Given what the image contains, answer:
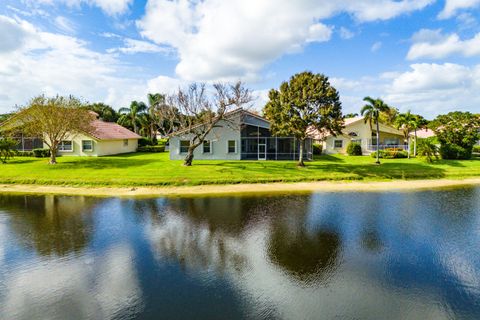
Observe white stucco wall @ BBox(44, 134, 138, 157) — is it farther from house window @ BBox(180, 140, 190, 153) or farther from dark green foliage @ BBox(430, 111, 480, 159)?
dark green foliage @ BBox(430, 111, 480, 159)

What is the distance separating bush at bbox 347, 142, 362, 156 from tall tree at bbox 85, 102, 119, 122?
62.0m

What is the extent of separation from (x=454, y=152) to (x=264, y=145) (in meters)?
27.1

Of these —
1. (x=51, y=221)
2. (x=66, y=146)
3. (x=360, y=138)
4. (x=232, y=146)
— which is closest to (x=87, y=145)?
(x=66, y=146)

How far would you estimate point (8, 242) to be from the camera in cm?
1465

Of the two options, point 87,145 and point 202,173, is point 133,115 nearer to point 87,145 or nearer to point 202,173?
point 87,145

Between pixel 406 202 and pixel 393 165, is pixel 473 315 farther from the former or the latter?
pixel 393 165

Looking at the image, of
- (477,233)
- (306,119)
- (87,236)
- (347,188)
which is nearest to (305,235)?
(477,233)

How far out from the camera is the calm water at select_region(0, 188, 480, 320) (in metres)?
9.19

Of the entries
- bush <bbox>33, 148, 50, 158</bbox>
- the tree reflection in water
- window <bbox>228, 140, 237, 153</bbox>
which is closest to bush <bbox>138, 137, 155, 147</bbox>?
bush <bbox>33, 148, 50, 158</bbox>

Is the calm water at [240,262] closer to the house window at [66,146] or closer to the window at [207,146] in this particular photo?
the window at [207,146]

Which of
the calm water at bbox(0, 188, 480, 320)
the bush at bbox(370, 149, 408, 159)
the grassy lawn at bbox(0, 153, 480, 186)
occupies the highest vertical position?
the bush at bbox(370, 149, 408, 159)

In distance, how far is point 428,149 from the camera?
4300 centimetres

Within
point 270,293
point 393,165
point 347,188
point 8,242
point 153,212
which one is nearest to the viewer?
point 270,293

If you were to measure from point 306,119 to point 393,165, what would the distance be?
1309 cm
